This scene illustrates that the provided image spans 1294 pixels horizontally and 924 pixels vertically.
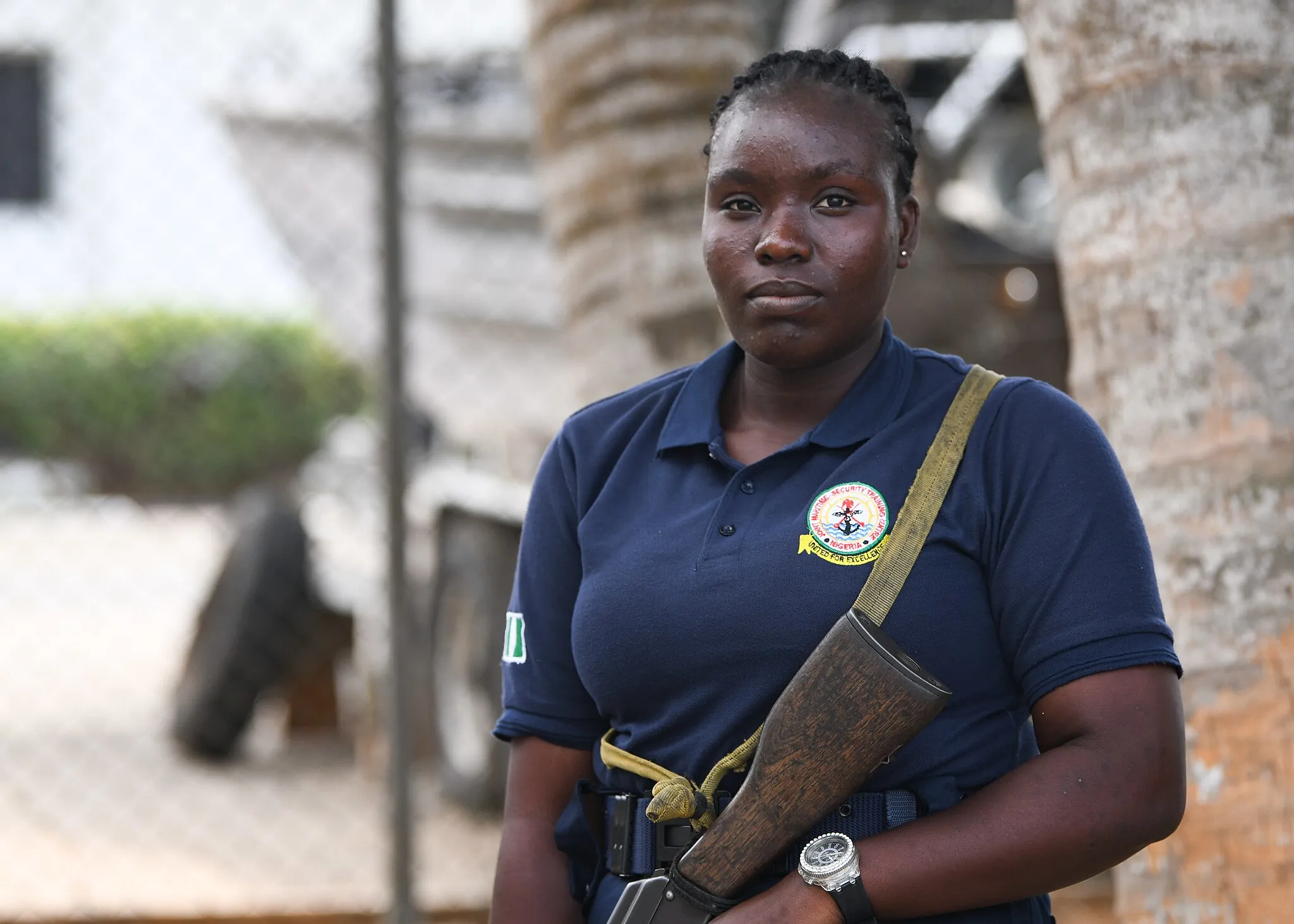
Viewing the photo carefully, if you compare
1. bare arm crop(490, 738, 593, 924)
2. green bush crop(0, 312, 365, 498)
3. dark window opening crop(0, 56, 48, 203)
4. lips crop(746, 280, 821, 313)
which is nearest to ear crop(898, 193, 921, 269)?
lips crop(746, 280, 821, 313)

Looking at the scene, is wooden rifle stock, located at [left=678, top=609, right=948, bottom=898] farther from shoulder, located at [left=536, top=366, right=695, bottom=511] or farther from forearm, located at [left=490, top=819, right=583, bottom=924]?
shoulder, located at [left=536, top=366, right=695, bottom=511]

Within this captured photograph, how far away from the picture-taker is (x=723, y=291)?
1.69m

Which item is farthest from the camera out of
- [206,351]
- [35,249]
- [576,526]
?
[206,351]

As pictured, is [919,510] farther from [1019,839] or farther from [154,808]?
[154,808]

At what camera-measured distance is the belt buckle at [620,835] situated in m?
1.67

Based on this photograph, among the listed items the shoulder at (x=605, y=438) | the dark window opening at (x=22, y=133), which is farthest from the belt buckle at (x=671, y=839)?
the dark window opening at (x=22, y=133)

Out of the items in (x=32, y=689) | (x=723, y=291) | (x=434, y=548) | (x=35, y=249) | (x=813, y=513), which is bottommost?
(x=32, y=689)

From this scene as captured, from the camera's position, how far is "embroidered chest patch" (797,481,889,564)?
1550 millimetres

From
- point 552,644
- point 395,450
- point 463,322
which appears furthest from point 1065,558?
point 463,322

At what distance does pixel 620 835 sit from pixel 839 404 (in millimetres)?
563

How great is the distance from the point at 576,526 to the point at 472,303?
21.0ft

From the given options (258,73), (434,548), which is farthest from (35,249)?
(434,548)

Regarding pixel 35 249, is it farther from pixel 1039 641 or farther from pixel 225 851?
pixel 1039 641

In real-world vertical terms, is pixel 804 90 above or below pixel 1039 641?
above
